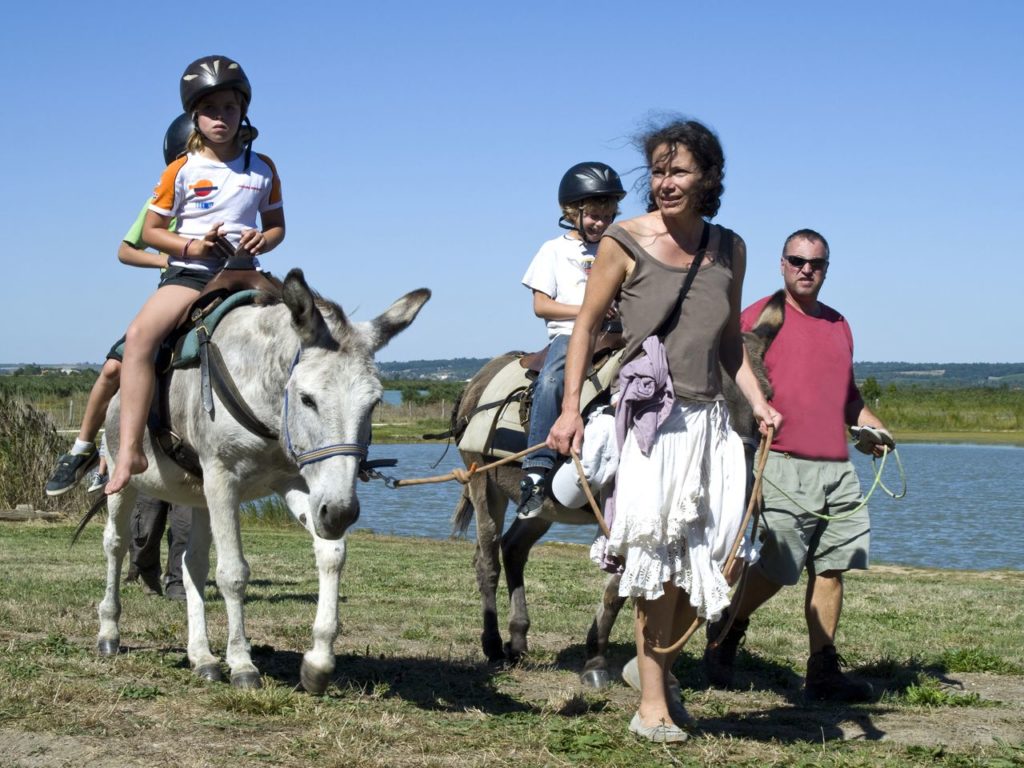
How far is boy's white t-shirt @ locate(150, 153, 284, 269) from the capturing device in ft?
21.6

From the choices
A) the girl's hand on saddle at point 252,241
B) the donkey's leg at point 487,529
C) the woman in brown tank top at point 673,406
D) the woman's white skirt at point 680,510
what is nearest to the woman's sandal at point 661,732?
→ the woman in brown tank top at point 673,406

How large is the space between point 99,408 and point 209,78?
206 cm

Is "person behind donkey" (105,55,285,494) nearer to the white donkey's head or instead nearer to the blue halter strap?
the white donkey's head

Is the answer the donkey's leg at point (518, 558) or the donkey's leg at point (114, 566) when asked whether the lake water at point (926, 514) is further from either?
the donkey's leg at point (114, 566)

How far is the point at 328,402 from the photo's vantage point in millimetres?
5559

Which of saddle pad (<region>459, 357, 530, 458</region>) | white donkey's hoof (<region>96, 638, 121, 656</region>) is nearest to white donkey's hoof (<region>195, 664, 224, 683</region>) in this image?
white donkey's hoof (<region>96, 638, 121, 656</region>)

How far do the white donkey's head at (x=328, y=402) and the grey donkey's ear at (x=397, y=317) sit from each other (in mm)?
42

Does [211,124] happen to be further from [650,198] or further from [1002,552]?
[1002,552]

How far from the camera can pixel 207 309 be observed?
21.4 ft

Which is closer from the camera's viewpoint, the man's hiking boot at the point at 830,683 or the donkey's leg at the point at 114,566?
the man's hiking boot at the point at 830,683

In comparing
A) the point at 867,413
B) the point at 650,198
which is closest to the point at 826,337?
the point at 867,413

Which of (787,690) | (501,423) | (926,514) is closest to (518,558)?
(501,423)

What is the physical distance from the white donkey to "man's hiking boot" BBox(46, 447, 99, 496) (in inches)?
23.9

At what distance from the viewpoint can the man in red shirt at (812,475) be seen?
22.5 ft
